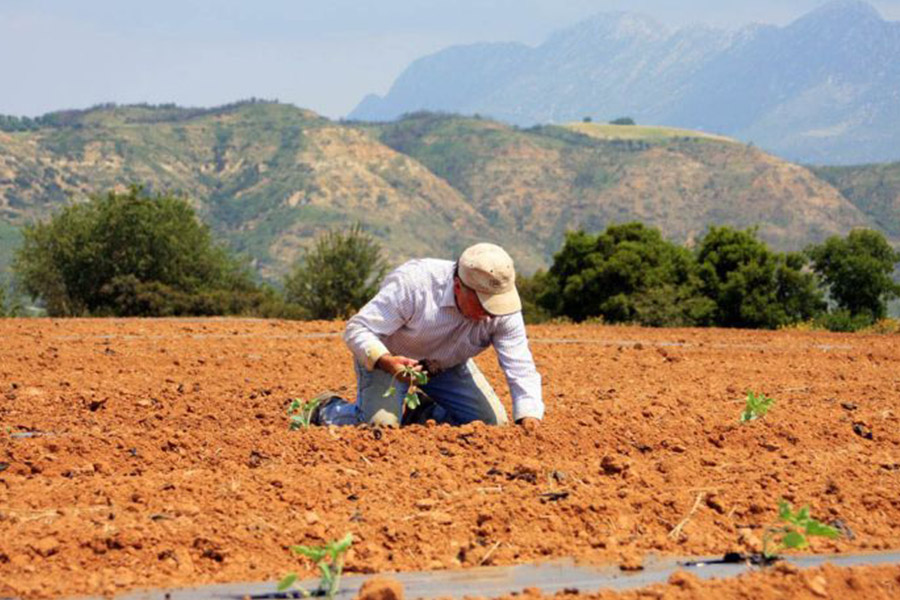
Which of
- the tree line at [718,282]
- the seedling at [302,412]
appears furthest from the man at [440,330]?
the tree line at [718,282]

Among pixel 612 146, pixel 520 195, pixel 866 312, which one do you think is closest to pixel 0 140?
pixel 520 195

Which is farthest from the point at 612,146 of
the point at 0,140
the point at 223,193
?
the point at 0,140

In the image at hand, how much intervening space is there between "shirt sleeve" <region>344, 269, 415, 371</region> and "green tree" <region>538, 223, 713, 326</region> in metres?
18.7

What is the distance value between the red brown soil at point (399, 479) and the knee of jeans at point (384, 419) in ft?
1.18

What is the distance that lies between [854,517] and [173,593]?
3.12m

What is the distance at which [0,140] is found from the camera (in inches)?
5266

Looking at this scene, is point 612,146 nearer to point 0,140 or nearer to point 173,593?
point 0,140

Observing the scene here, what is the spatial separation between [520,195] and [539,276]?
126547mm

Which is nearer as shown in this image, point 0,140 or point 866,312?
point 866,312

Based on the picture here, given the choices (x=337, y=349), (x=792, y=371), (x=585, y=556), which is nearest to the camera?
(x=585, y=556)

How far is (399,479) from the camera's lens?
598 cm

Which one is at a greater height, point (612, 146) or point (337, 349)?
point (612, 146)

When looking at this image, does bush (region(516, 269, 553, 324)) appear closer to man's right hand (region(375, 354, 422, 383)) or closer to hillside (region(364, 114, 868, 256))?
man's right hand (region(375, 354, 422, 383))

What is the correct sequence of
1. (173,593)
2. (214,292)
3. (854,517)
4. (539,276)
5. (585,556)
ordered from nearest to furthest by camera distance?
(173,593), (585,556), (854,517), (214,292), (539,276)
